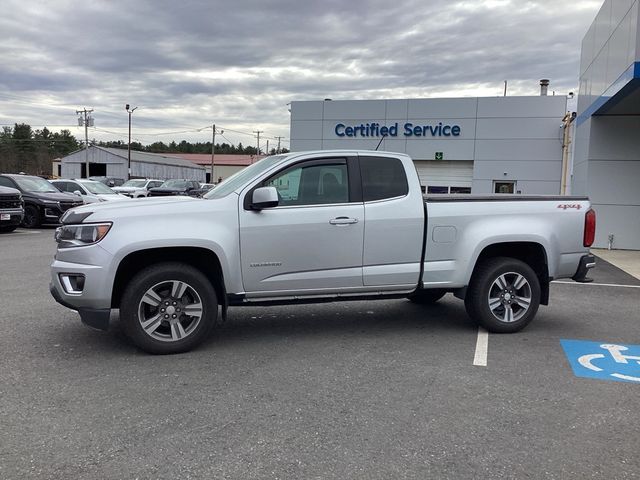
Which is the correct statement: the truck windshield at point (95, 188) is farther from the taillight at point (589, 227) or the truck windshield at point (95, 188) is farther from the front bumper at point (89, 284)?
the taillight at point (589, 227)

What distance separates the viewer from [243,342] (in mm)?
5738

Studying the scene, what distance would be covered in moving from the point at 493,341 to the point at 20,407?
175 inches

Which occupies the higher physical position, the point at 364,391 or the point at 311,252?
the point at 311,252

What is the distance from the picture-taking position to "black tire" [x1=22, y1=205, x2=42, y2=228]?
18.3 metres

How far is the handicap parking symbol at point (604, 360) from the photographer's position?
491 centimetres

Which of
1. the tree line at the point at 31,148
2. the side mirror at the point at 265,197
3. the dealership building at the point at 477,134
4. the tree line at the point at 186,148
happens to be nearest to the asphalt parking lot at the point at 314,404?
the side mirror at the point at 265,197

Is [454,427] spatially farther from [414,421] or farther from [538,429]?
[538,429]

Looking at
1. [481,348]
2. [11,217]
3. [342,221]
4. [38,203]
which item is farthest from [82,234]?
[38,203]

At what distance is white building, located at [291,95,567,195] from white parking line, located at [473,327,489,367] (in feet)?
58.8

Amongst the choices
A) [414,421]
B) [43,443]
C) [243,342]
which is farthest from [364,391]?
[43,443]

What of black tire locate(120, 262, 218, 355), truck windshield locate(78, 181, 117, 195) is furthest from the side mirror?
truck windshield locate(78, 181, 117, 195)

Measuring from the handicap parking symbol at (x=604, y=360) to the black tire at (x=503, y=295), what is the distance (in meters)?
0.53

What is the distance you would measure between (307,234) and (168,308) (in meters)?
1.49

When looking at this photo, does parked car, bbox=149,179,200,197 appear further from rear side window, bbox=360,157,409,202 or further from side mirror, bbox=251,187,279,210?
side mirror, bbox=251,187,279,210
